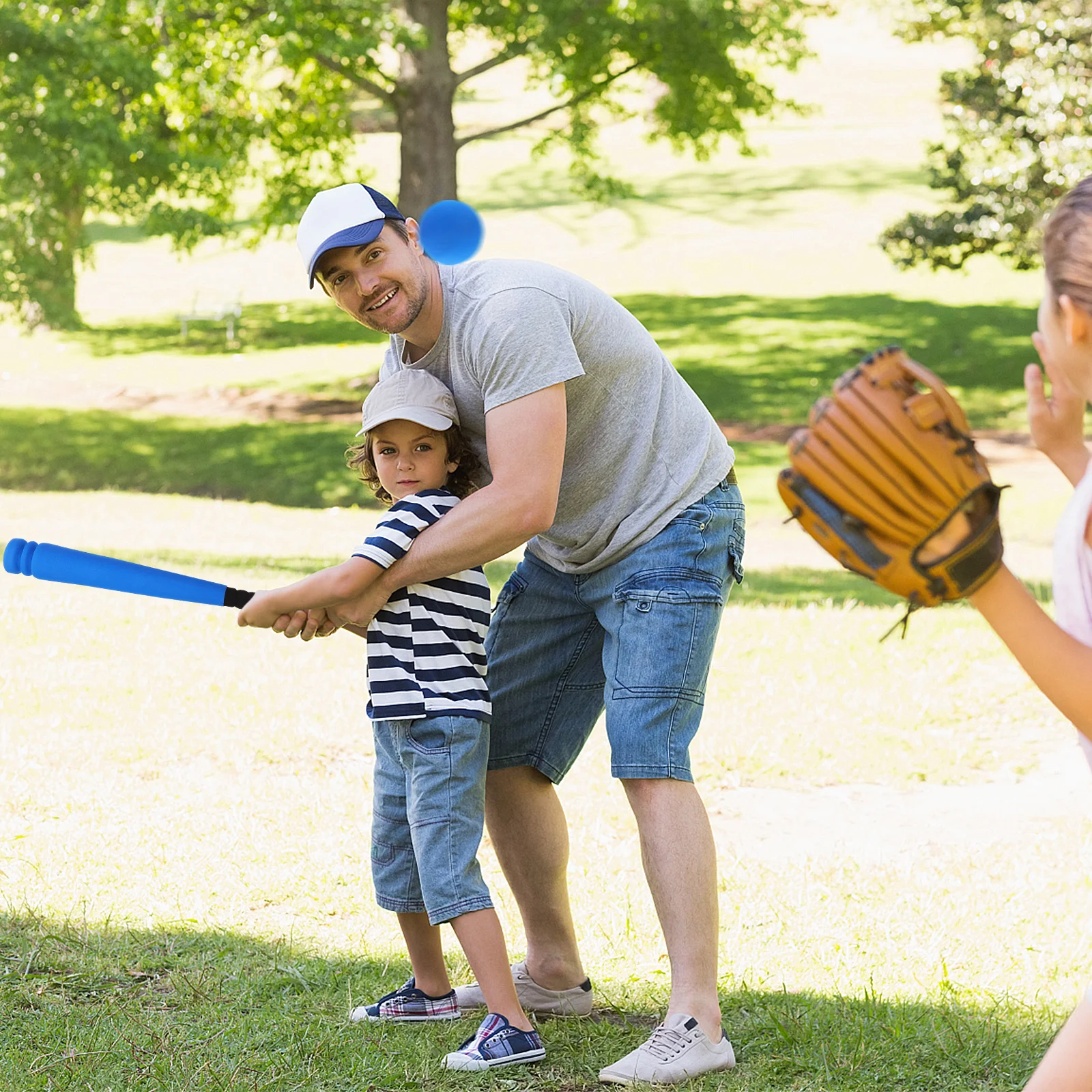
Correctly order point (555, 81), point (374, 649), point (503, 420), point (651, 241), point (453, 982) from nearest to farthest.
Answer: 1. point (503, 420)
2. point (374, 649)
3. point (453, 982)
4. point (555, 81)
5. point (651, 241)

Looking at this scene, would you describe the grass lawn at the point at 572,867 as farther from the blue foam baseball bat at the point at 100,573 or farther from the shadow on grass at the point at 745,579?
the shadow on grass at the point at 745,579

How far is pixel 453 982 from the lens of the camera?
3.64 metres

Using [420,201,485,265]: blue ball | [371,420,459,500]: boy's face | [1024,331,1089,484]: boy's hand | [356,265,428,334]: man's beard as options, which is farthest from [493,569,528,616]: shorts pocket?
[1024,331,1089,484]: boy's hand

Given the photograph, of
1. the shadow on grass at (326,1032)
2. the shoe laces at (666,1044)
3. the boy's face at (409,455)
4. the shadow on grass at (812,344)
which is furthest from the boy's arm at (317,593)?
the shadow on grass at (812,344)

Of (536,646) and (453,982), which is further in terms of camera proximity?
(453,982)

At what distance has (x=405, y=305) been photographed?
3037mm

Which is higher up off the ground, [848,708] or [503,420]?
[503,420]

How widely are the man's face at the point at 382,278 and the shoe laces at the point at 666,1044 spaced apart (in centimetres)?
158

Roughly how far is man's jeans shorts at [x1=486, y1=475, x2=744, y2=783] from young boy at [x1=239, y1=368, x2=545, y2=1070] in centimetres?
20

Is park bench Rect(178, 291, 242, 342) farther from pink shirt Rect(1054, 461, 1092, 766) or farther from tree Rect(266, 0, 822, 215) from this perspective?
pink shirt Rect(1054, 461, 1092, 766)

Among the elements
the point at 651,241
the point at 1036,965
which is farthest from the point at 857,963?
the point at 651,241

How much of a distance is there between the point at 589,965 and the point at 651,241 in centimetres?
2659

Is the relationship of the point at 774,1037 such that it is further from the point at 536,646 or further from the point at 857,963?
the point at 536,646

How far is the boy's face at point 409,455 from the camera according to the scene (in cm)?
318
